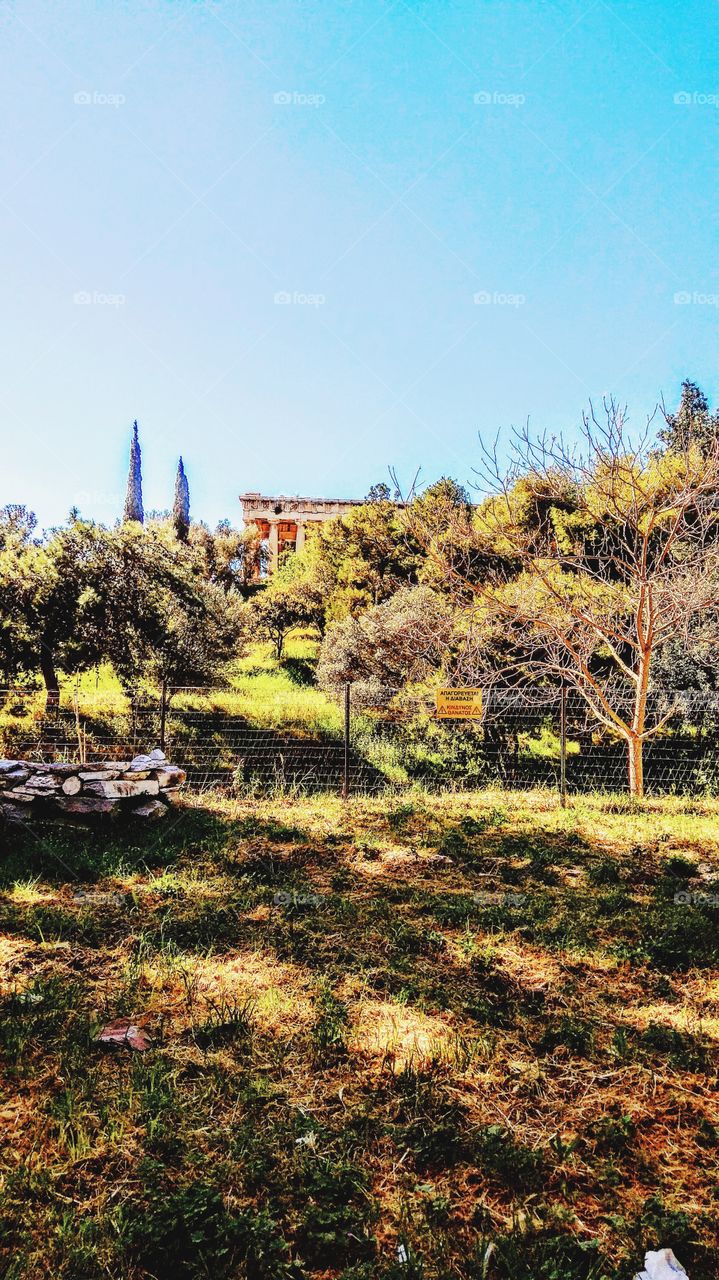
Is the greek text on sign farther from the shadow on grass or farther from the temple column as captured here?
the temple column

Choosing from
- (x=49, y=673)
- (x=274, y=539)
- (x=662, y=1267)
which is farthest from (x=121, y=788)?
(x=274, y=539)

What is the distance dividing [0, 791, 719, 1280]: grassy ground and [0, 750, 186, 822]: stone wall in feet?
4.89

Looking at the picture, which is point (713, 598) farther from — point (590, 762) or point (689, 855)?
point (590, 762)

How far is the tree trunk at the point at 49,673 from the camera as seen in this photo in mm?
14188

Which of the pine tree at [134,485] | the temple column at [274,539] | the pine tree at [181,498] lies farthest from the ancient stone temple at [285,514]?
the pine tree at [134,485]

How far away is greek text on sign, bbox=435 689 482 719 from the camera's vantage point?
8297 mm

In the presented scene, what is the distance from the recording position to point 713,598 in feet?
25.3

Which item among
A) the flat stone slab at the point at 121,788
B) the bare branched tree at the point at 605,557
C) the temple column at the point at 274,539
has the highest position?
the temple column at the point at 274,539

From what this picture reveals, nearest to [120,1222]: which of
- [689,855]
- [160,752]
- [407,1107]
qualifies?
[407,1107]

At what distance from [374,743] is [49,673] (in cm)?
770

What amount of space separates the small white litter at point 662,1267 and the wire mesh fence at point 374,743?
1033cm

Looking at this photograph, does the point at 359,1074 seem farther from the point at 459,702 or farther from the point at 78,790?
the point at 459,702

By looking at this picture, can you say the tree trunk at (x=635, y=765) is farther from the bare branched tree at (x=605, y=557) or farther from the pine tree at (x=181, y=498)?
the pine tree at (x=181, y=498)

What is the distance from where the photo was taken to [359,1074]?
2973mm
